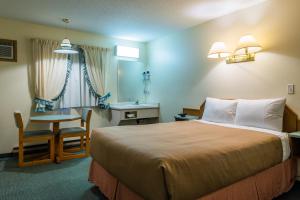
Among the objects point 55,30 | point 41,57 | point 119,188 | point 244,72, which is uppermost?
point 55,30

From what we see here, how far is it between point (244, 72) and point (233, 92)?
347 mm

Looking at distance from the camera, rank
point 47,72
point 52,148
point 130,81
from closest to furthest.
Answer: point 52,148 → point 47,72 → point 130,81

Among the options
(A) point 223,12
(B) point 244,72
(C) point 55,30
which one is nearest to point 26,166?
(C) point 55,30

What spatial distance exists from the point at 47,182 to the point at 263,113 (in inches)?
113

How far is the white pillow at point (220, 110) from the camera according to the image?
304cm

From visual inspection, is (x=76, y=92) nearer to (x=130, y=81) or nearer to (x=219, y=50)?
(x=130, y=81)

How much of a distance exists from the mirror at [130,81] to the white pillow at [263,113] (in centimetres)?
278

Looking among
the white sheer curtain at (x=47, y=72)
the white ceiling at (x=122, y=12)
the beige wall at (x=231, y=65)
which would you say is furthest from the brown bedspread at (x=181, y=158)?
the white sheer curtain at (x=47, y=72)

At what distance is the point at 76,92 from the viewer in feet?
13.9

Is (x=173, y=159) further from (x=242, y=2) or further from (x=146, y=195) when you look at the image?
(x=242, y=2)

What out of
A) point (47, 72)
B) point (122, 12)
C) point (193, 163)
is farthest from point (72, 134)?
point (193, 163)

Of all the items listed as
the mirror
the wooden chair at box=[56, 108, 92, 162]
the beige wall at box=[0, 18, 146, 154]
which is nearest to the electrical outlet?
the wooden chair at box=[56, 108, 92, 162]

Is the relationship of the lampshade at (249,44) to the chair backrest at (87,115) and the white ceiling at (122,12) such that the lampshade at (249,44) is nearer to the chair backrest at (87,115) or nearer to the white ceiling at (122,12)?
the white ceiling at (122,12)

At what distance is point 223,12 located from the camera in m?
3.25
